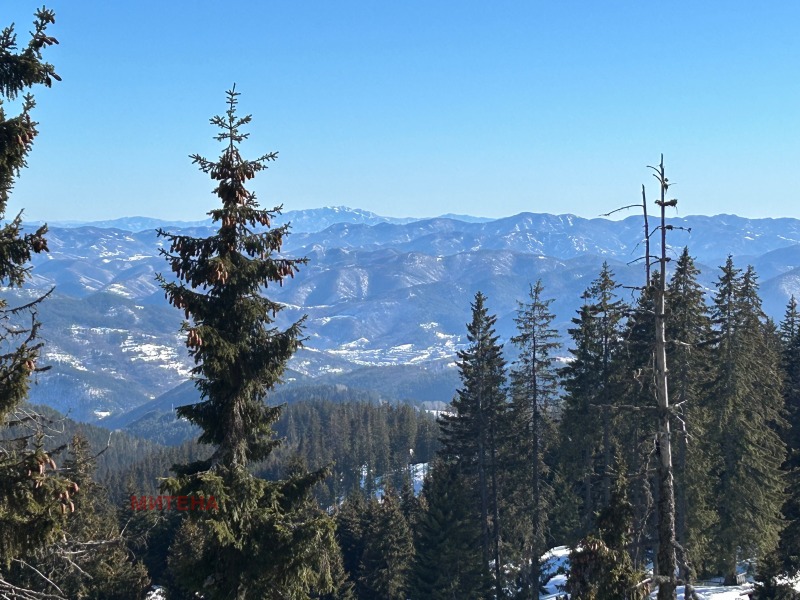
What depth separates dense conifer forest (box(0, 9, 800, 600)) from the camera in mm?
9508

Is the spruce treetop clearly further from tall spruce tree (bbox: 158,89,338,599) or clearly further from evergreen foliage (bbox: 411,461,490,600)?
evergreen foliage (bbox: 411,461,490,600)

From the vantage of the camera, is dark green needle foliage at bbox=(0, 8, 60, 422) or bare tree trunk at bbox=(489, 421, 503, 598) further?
bare tree trunk at bbox=(489, 421, 503, 598)

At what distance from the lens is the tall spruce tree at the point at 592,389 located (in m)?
38.6

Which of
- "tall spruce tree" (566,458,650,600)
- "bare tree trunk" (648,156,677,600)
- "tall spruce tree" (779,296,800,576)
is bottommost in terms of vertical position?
"tall spruce tree" (779,296,800,576)

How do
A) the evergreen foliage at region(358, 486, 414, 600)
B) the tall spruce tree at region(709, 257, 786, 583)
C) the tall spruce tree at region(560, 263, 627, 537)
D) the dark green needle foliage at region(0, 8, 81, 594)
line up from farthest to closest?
1. the evergreen foliage at region(358, 486, 414, 600)
2. the tall spruce tree at region(560, 263, 627, 537)
3. the tall spruce tree at region(709, 257, 786, 583)
4. the dark green needle foliage at region(0, 8, 81, 594)

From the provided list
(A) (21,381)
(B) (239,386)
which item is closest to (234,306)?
(B) (239,386)

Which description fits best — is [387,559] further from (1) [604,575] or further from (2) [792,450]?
(1) [604,575]

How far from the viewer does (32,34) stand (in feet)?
29.1

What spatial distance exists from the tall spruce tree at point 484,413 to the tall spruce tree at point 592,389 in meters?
4.00

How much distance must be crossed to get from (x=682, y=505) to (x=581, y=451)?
9.68 m

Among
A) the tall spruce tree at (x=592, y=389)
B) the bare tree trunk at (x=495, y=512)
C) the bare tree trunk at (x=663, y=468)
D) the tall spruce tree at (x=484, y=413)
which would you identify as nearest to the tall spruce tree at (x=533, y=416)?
the tall spruce tree at (x=484, y=413)

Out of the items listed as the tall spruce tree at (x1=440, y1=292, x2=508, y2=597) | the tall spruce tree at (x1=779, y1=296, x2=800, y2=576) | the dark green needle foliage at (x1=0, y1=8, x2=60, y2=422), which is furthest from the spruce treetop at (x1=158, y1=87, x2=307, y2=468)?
the tall spruce tree at (x1=440, y1=292, x2=508, y2=597)

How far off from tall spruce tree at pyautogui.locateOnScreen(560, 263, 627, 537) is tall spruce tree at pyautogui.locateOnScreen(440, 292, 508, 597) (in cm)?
400

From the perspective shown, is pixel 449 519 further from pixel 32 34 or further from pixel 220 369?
pixel 32 34
